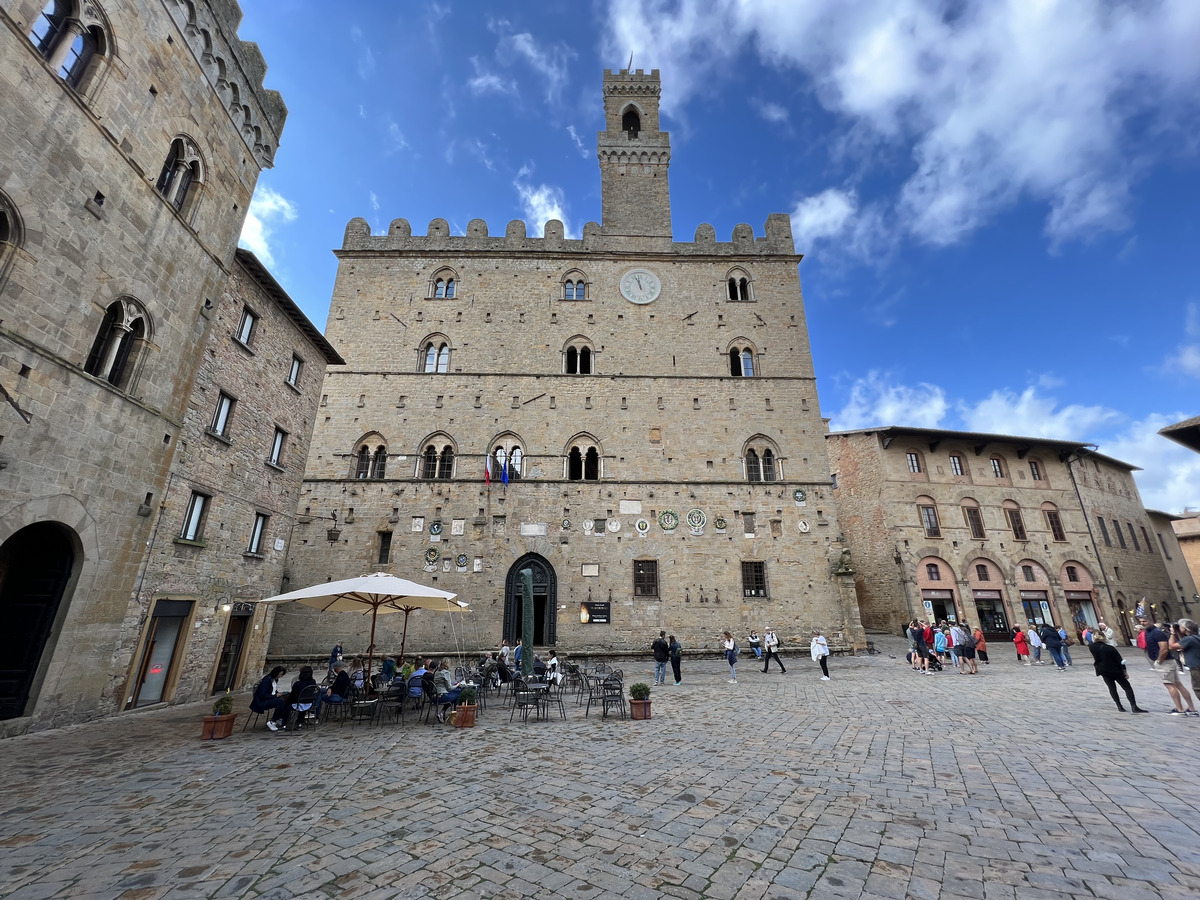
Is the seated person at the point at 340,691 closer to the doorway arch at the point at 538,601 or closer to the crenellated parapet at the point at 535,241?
the doorway arch at the point at 538,601

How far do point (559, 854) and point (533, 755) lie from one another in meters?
3.07

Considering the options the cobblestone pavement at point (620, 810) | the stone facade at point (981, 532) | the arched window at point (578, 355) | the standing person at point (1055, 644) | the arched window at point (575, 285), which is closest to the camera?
the cobblestone pavement at point (620, 810)

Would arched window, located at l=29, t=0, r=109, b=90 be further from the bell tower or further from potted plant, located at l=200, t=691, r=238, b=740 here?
the bell tower

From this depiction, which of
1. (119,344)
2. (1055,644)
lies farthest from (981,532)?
(119,344)

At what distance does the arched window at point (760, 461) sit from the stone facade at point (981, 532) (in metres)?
7.06

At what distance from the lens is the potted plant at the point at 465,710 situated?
8727mm

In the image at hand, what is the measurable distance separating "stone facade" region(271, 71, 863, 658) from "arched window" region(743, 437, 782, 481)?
5.1 inches

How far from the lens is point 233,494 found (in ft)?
41.4

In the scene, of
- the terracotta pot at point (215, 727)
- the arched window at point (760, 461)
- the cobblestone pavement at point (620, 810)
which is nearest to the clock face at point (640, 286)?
the arched window at point (760, 461)

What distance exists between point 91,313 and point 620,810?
39.0 ft

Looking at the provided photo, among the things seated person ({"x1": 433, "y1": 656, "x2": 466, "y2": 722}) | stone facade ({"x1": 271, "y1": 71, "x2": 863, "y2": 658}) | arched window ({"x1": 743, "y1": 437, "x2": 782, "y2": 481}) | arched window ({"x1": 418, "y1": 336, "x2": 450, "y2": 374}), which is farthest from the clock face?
seated person ({"x1": 433, "y1": 656, "x2": 466, "y2": 722})

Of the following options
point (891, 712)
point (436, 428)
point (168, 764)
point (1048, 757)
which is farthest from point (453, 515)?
point (1048, 757)

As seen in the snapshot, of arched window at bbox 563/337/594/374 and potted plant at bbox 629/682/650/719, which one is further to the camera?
arched window at bbox 563/337/594/374

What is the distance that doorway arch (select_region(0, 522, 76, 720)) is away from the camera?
26.6 feet
